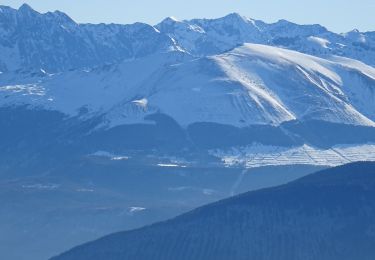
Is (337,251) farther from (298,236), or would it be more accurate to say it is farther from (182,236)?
(182,236)

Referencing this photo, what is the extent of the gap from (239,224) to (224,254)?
339 inches

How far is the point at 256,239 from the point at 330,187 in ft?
47.2

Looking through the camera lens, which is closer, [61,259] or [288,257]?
[288,257]

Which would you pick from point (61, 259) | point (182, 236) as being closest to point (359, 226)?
point (182, 236)

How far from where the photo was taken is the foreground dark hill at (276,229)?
16312 cm

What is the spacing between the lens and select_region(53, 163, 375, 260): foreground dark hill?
6422 inches

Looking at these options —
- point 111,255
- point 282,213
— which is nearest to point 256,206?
point 282,213

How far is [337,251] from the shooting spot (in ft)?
526

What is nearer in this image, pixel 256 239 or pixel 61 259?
pixel 256 239

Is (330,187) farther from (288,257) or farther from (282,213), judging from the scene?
(288,257)

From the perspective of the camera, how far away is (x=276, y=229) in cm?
16950

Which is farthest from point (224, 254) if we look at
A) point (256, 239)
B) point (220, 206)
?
point (220, 206)

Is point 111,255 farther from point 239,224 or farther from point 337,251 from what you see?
point 337,251

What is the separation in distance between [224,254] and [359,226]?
47.2 feet
